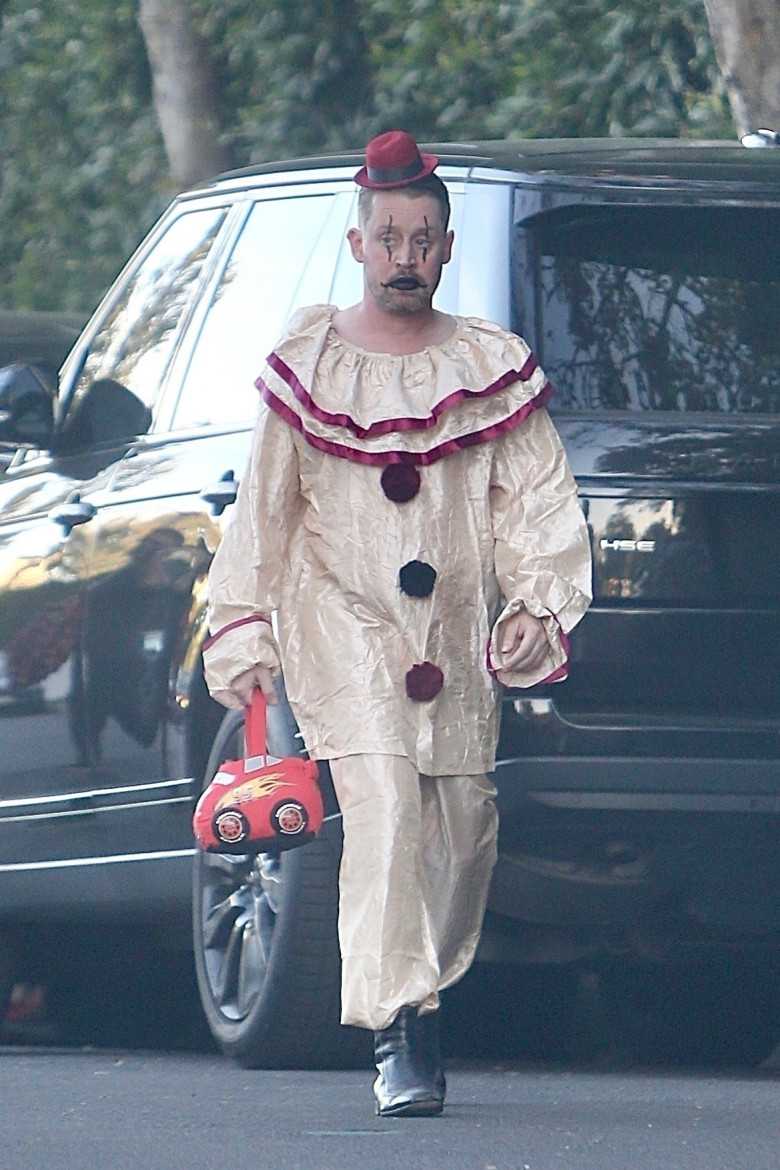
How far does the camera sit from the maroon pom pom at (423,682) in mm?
5395

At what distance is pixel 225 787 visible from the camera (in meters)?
5.46

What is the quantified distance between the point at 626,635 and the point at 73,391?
2001mm

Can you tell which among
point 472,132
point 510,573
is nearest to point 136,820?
point 510,573

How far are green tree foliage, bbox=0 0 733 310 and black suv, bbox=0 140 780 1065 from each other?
6.23m

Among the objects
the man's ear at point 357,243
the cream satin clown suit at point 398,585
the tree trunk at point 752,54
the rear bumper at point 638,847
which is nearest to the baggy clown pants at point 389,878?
the cream satin clown suit at point 398,585

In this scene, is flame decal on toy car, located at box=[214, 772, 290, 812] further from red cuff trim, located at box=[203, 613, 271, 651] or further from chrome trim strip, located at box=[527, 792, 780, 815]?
chrome trim strip, located at box=[527, 792, 780, 815]

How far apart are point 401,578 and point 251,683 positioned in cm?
33

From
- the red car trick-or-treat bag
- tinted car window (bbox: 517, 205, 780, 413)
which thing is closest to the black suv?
tinted car window (bbox: 517, 205, 780, 413)

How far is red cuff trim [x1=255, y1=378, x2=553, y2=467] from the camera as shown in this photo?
17.7ft

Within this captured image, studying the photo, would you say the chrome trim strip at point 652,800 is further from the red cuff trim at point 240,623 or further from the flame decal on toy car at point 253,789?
the red cuff trim at point 240,623

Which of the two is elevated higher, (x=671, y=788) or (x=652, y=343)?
(x=652, y=343)

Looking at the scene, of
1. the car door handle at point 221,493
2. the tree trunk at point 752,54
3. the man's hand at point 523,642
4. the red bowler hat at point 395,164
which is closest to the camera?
the man's hand at point 523,642

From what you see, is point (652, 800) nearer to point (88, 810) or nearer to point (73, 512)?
point (88, 810)

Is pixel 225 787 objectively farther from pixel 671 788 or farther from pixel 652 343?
pixel 652 343
